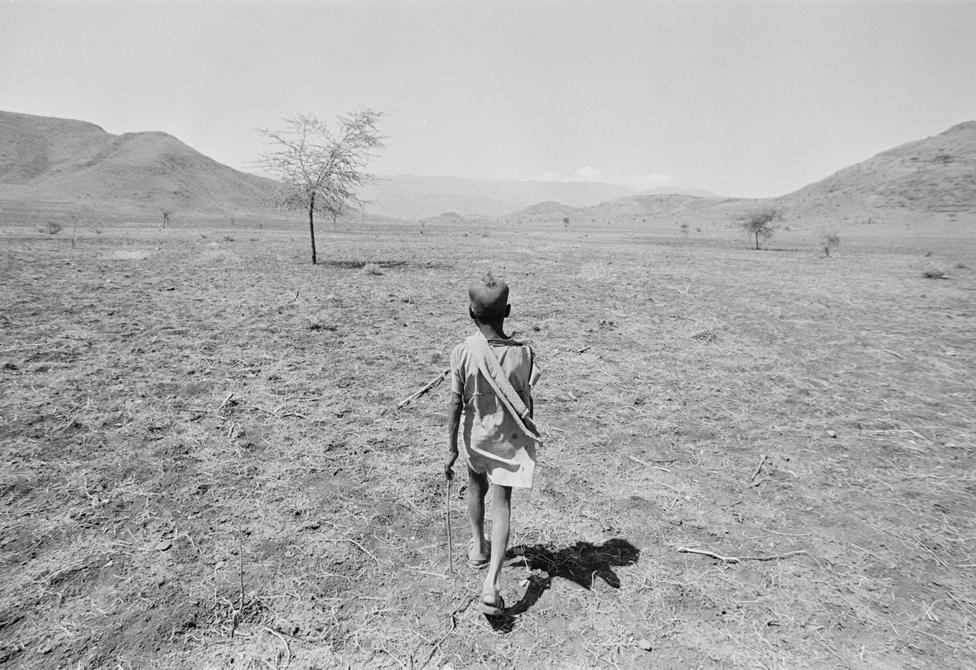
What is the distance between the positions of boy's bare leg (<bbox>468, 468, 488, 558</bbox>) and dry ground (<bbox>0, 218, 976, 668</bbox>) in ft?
0.77

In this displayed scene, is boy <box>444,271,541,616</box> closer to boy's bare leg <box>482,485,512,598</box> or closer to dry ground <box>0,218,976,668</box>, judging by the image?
boy's bare leg <box>482,485,512,598</box>

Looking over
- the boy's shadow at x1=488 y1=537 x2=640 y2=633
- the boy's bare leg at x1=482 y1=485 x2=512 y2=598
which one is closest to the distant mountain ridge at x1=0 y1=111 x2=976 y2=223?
the boy's shadow at x1=488 y1=537 x2=640 y2=633

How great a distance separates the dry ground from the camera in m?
2.62

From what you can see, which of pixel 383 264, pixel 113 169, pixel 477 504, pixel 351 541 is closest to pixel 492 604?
pixel 477 504

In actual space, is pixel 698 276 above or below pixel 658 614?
above

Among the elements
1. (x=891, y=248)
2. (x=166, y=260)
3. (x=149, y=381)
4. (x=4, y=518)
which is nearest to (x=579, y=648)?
(x=4, y=518)

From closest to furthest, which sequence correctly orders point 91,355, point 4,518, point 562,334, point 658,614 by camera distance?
point 658,614 < point 4,518 < point 91,355 < point 562,334

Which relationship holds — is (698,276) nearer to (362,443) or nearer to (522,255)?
(522,255)

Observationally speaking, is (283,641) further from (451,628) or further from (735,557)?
(735,557)

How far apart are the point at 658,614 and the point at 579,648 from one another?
1.92 feet

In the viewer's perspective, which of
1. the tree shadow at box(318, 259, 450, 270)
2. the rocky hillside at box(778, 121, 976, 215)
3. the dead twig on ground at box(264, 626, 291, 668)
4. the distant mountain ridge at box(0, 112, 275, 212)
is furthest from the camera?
the distant mountain ridge at box(0, 112, 275, 212)

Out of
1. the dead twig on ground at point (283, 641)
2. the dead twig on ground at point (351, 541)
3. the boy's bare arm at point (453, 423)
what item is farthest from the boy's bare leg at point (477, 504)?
the dead twig on ground at point (283, 641)

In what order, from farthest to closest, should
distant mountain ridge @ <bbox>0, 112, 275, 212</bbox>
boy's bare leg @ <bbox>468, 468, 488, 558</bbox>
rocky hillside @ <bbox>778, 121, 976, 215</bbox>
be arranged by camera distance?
distant mountain ridge @ <bbox>0, 112, 275, 212</bbox>
rocky hillside @ <bbox>778, 121, 976, 215</bbox>
boy's bare leg @ <bbox>468, 468, 488, 558</bbox>

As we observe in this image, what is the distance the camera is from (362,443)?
4.79m
